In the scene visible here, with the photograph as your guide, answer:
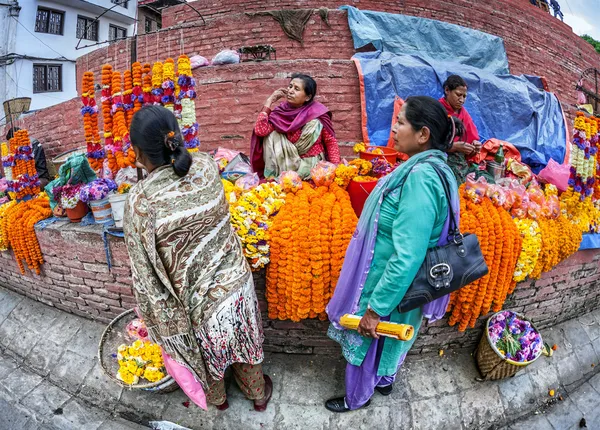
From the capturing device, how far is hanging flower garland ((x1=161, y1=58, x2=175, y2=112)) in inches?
115

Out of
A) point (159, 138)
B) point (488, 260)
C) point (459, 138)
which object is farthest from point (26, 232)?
point (459, 138)

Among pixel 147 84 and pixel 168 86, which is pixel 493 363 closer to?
pixel 168 86

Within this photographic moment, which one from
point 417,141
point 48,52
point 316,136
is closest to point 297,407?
point 417,141

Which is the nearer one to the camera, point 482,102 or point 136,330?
point 136,330

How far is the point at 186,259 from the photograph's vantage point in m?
1.72

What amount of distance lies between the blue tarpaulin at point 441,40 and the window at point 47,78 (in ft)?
51.6

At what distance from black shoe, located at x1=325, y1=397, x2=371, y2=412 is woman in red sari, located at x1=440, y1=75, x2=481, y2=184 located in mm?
2059

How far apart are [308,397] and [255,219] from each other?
1.32 m

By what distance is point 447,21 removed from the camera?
7.51 meters

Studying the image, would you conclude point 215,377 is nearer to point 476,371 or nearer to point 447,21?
point 476,371

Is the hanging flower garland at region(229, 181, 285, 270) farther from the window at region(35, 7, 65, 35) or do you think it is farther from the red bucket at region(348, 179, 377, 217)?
the window at region(35, 7, 65, 35)

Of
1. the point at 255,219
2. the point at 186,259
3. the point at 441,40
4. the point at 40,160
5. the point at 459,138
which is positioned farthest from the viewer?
the point at 441,40

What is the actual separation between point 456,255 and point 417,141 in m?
0.57

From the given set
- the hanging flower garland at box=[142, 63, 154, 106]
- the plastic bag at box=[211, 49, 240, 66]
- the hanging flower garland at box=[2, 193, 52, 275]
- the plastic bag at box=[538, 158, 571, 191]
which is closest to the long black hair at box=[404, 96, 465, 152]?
the hanging flower garland at box=[142, 63, 154, 106]
